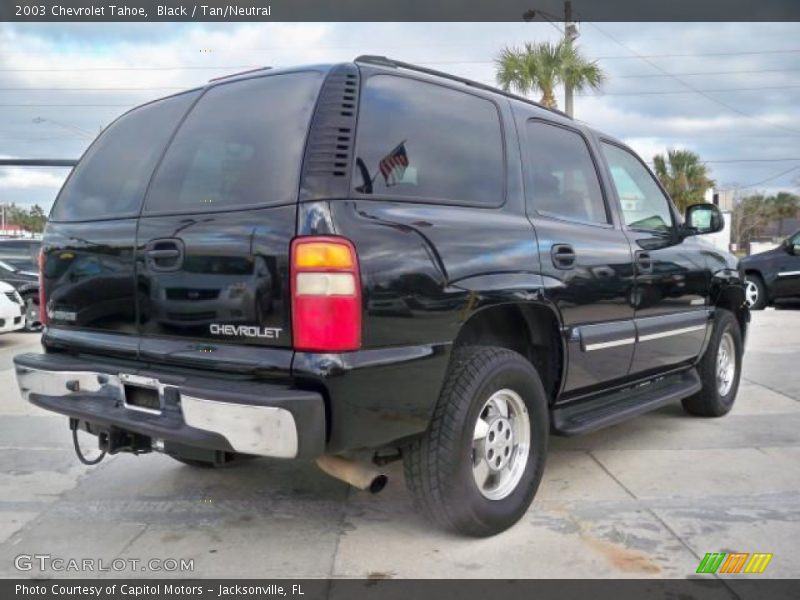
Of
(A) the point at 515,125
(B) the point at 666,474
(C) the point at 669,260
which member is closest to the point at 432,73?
(A) the point at 515,125

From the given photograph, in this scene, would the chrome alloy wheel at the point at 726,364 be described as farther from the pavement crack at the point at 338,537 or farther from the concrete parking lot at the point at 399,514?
the pavement crack at the point at 338,537

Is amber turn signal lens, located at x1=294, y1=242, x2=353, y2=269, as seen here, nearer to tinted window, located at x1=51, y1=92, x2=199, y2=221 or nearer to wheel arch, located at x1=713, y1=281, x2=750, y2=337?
tinted window, located at x1=51, y1=92, x2=199, y2=221

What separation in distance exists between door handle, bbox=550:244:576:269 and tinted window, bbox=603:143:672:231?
0.92 meters

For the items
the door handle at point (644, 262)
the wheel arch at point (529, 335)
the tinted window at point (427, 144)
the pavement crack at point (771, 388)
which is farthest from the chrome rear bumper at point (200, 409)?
the pavement crack at point (771, 388)

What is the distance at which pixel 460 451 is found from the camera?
3.05m

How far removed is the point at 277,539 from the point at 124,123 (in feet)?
7.29

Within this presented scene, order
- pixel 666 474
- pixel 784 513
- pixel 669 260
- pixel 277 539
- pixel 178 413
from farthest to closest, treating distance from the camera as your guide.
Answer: pixel 669 260 → pixel 666 474 → pixel 784 513 → pixel 277 539 → pixel 178 413

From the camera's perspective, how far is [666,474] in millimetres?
4273

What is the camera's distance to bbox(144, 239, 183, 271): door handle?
2.94 m

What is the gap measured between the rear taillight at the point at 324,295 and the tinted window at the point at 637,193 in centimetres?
242

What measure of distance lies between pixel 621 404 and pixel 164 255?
2680mm

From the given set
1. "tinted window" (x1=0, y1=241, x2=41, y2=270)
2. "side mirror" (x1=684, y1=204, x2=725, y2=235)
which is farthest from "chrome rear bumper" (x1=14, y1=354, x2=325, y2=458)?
"tinted window" (x1=0, y1=241, x2=41, y2=270)

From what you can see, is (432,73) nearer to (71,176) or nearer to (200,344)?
(200,344)
